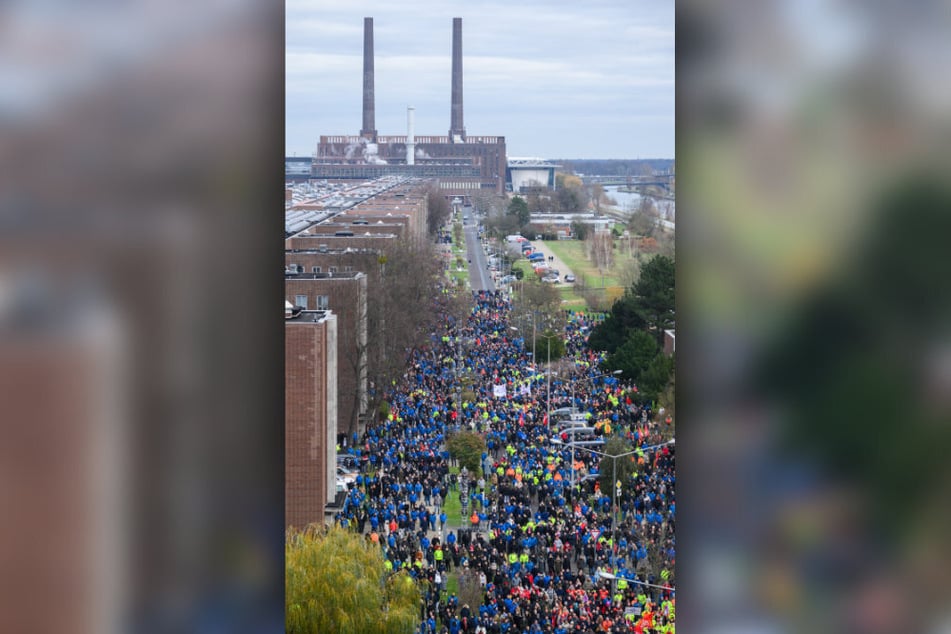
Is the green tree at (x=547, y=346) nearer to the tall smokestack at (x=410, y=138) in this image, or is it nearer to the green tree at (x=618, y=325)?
the green tree at (x=618, y=325)

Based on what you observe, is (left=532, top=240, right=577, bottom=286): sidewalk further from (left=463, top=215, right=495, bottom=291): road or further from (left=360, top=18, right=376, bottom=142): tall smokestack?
(left=360, top=18, right=376, bottom=142): tall smokestack

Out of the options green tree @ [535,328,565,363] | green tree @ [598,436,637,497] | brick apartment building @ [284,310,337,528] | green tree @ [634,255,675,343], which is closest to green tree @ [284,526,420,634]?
brick apartment building @ [284,310,337,528]

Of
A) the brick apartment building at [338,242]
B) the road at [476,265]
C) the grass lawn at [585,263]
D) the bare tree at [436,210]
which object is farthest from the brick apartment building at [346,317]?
the bare tree at [436,210]
